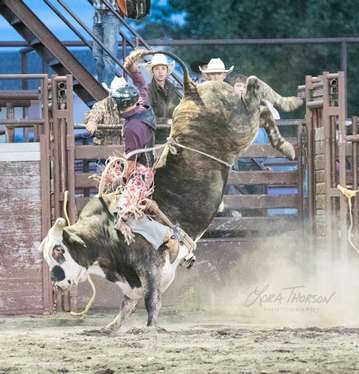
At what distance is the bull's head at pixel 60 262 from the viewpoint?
9930 mm

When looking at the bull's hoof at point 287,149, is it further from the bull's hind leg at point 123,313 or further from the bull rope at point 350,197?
the bull's hind leg at point 123,313

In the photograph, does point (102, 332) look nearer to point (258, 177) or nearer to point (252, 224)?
point (252, 224)

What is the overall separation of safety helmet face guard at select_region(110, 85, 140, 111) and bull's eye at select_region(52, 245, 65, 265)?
118cm

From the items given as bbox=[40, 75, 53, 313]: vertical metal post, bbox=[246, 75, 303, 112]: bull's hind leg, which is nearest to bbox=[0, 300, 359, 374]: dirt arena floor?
bbox=[40, 75, 53, 313]: vertical metal post

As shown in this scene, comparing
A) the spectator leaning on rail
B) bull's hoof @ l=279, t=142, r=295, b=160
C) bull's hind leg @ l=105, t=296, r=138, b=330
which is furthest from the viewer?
the spectator leaning on rail

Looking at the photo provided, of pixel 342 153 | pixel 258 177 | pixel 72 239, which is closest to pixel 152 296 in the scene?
pixel 72 239

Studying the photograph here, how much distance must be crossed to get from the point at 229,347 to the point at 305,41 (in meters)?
6.42

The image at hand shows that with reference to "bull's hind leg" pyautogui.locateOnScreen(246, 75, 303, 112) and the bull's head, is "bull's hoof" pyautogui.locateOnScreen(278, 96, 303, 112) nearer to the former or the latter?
"bull's hind leg" pyautogui.locateOnScreen(246, 75, 303, 112)

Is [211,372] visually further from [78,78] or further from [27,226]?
[78,78]

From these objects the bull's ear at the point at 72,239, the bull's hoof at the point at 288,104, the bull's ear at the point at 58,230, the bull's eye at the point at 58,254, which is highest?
the bull's hoof at the point at 288,104

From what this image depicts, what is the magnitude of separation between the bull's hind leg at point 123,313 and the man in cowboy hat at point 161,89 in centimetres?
228

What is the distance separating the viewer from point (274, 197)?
1220cm

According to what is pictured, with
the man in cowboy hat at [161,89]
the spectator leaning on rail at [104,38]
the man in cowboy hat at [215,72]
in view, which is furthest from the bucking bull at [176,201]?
the spectator leaning on rail at [104,38]

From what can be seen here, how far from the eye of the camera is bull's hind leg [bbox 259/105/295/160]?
10.7 metres
